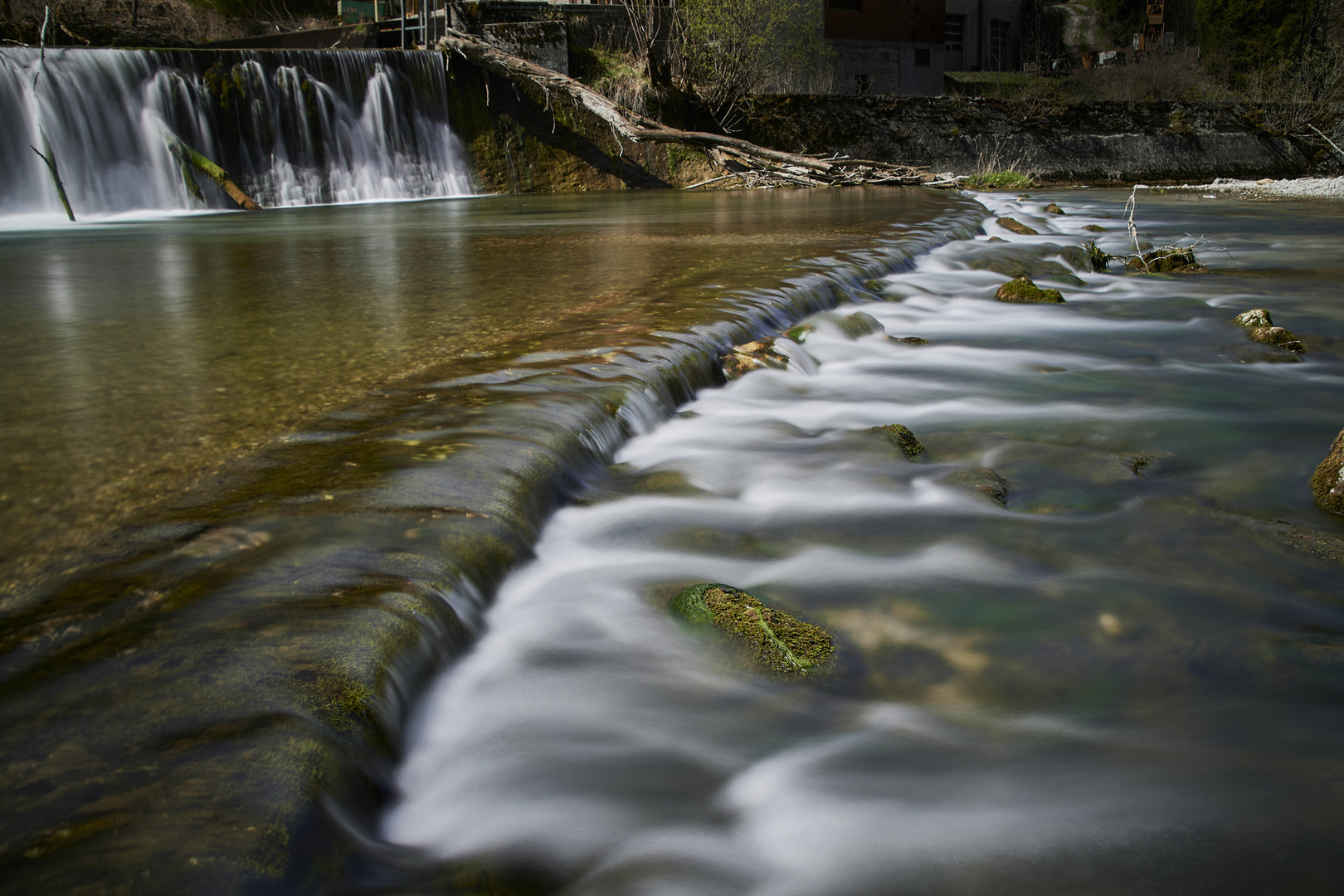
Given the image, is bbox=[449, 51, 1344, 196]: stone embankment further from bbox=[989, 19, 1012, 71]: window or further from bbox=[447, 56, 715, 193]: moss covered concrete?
bbox=[989, 19, 1012, 71]: window

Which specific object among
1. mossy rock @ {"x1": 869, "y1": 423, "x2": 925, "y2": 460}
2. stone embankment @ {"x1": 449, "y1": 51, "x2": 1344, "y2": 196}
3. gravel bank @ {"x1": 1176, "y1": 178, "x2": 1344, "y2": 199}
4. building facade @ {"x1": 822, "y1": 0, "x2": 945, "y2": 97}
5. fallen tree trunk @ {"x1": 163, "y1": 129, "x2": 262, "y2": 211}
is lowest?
mossy rock @ {"x1": 869, "y1": 423, "x2": 925, "y2": 460}

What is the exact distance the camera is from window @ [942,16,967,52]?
3312 cm

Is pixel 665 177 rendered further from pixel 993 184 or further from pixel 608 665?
pixel 608 665

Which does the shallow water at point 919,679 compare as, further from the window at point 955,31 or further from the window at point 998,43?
the window at point 998,43

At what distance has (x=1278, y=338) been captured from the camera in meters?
4.78

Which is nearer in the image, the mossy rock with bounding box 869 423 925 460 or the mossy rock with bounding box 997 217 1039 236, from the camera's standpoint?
the mossy rock with bounding box 869 423 925 460

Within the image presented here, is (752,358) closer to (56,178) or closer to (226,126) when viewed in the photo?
(56,178)

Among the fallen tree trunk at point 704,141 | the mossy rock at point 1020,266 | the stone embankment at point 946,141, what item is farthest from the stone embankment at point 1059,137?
the mossy rock at point 1020,266

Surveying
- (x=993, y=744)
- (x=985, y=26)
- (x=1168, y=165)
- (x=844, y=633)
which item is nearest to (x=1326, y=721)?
(x=993, y=744)

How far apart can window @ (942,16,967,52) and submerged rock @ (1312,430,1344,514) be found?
112 ft

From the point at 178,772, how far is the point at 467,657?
606 mm

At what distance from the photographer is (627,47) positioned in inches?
661

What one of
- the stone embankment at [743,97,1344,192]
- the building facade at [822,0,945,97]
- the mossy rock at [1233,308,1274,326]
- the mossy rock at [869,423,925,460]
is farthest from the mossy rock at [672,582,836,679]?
the building facade at [822,0,945,97]

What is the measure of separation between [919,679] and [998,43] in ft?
128
